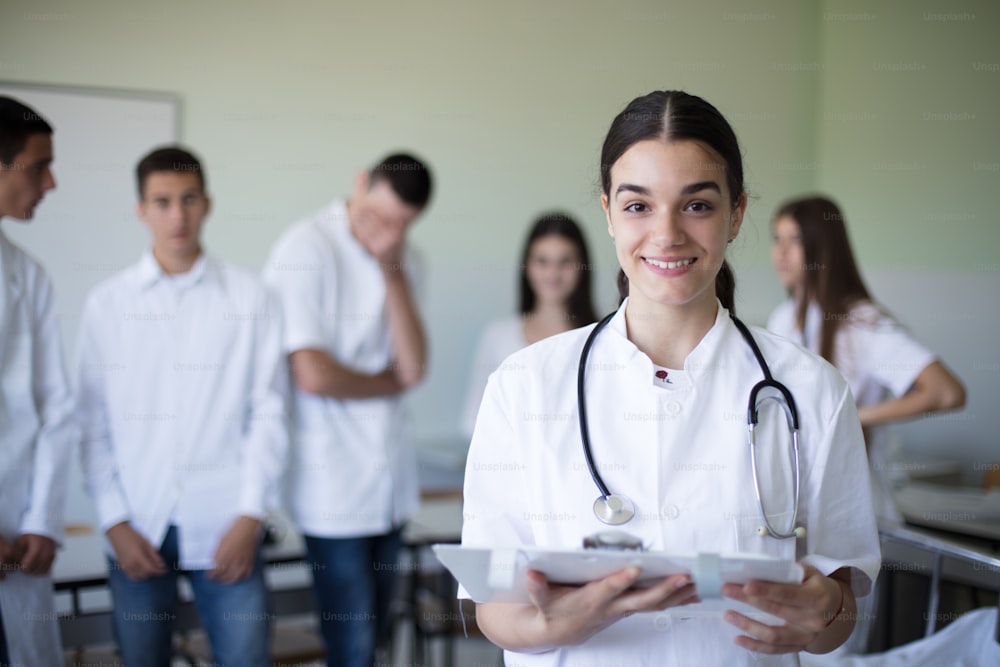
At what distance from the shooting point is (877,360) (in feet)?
8.68

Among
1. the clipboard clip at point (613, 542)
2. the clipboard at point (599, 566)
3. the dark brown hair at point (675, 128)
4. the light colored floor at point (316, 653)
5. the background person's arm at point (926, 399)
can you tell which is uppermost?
the dark brown hair at point (675, 128)

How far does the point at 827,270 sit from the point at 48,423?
2213 millimetres

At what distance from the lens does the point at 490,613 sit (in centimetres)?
132

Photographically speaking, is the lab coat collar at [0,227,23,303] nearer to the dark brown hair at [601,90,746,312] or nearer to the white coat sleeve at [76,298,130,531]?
the white coat sleeve at [76,298,130,531]

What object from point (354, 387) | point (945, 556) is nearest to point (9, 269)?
point (354, 387)

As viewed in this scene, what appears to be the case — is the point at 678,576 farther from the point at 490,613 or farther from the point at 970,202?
the point at 970,202

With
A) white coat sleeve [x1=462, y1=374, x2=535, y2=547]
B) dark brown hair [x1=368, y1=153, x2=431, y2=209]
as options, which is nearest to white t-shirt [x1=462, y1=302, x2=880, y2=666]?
white coat sleeve [x1=462, y1=374, x2=535, y2=547]

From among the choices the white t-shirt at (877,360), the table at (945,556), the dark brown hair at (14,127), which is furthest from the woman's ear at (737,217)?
the dark brown hair at (14,127)

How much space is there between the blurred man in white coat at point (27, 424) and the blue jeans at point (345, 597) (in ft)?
2.39

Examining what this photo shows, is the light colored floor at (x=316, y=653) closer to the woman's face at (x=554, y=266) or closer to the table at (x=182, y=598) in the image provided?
the table at (x=182, y=598)

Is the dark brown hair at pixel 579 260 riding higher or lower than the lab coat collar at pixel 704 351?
higher

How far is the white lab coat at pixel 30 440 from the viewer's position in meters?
2.11

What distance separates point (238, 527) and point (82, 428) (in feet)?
1.59

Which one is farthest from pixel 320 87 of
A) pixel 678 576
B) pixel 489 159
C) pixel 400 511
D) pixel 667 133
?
pixel 678 576
